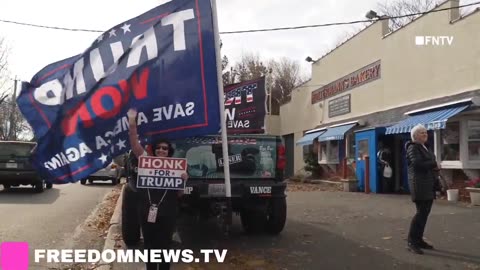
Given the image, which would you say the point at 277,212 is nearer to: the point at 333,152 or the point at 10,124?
the point at 333,152

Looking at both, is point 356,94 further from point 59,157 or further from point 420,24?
point 59,157

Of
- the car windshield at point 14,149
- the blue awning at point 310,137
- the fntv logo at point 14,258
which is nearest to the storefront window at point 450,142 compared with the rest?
the blue awning at point 310,137

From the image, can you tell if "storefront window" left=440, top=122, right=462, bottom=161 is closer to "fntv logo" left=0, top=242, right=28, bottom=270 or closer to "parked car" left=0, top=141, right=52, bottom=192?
"fntv logo" left=0, top=242, right=28, bottom=270

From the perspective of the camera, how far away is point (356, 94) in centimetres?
2238

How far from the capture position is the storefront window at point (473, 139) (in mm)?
14188

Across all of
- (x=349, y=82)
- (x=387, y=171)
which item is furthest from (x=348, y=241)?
(x=349, y=82)

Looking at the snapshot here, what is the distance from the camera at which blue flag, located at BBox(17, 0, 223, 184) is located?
5.83m

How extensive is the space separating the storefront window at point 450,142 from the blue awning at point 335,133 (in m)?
6.46

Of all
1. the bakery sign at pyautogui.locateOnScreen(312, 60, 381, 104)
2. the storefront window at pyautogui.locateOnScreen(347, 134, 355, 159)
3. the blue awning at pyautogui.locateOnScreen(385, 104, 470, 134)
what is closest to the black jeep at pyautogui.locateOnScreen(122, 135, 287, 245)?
the blue awning at pyautogui.locateOnScreen(385, 104, 470, 134)

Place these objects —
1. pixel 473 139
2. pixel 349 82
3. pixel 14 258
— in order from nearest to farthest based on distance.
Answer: pixel 14 258 → pixel 473 139 → pixel 349 82

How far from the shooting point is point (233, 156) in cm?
868

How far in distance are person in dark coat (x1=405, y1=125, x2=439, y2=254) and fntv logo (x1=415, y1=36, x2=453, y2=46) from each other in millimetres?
9003

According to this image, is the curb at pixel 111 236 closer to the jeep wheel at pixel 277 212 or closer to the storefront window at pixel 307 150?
the jeep wheel at pixel 277 212

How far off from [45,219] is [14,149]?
782 cm
